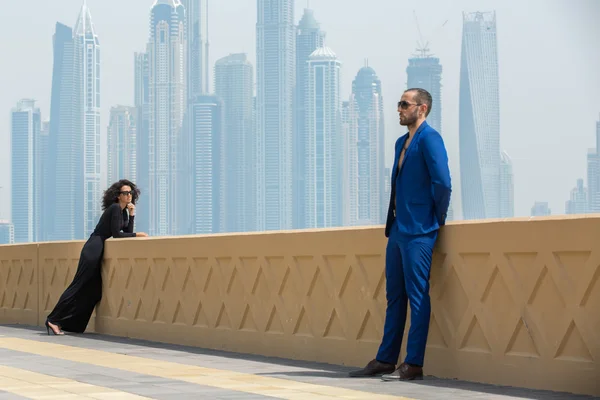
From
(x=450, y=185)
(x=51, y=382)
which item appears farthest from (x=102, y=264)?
(x=450, y=185)

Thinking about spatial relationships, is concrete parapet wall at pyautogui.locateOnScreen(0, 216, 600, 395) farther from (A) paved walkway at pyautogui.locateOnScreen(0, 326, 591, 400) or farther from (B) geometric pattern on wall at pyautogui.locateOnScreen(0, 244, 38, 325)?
(B) geometric pattern on wall at pyautogui.locateOnScreen(0, 244, 38, 325)

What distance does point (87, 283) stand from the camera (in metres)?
13.8

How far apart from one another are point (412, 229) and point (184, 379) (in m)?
1.82

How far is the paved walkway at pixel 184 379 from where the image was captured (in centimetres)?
761

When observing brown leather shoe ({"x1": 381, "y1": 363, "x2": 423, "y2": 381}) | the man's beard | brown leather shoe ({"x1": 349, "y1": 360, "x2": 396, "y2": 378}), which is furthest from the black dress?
brown leather shoe ({"x1": 381, "y1": 363, "x2": 423, "y2": 381})

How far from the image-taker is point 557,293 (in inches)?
A: 300

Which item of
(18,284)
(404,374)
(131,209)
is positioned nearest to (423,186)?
(404,374)

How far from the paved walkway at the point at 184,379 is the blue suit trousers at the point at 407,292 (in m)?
0.28

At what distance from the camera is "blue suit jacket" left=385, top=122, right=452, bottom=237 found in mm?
8383

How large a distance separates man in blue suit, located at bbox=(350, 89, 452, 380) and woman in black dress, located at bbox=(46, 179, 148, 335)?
547 cm

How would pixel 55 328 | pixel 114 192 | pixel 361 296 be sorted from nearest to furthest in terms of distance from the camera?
pixel 361 296, pixel 55 328, pixel 114 192

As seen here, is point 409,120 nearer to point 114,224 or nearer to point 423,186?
point 423,186

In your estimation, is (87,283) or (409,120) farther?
(87,283)

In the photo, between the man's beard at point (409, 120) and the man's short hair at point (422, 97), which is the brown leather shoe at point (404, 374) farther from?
the man's short hair at point (422, 97)
